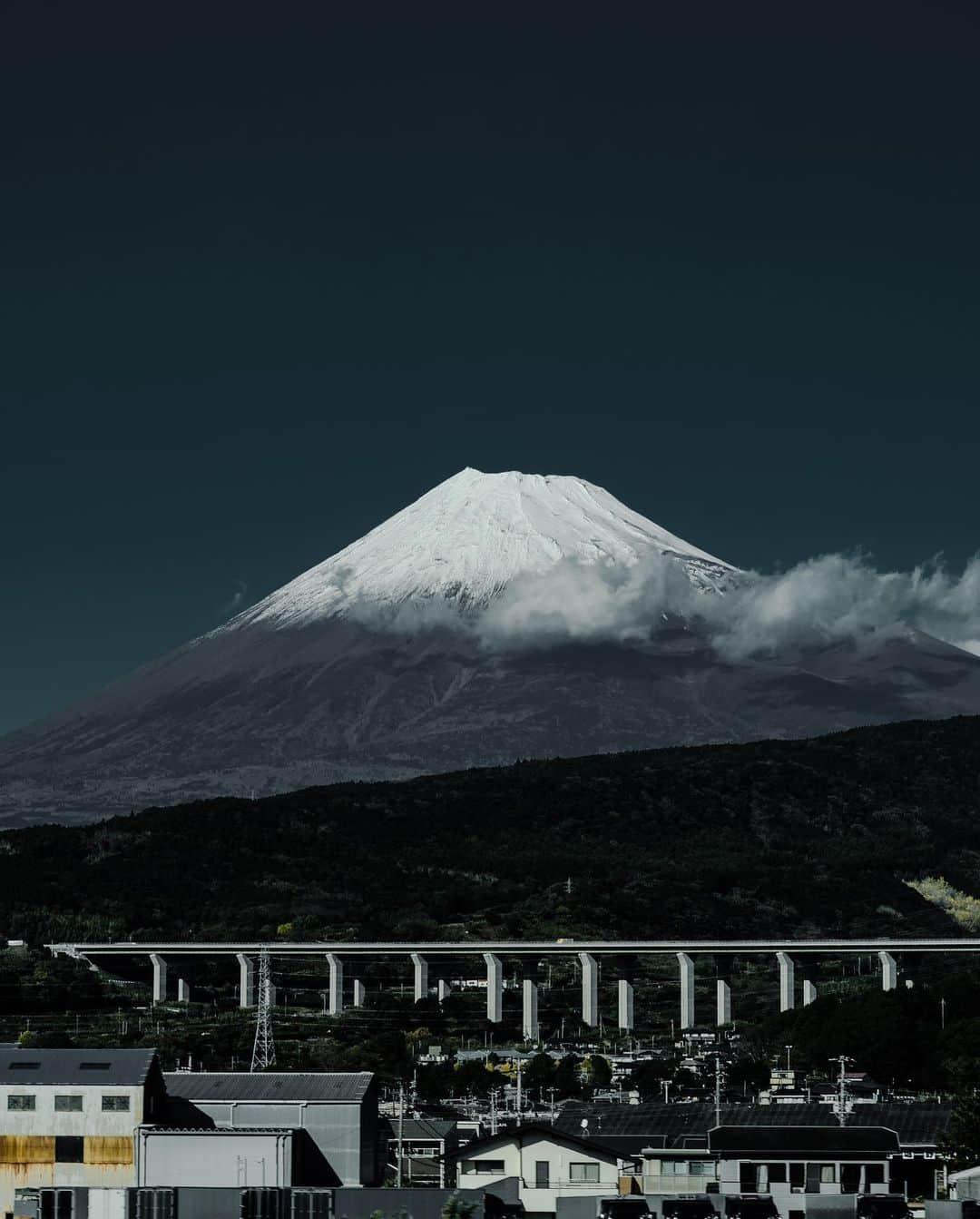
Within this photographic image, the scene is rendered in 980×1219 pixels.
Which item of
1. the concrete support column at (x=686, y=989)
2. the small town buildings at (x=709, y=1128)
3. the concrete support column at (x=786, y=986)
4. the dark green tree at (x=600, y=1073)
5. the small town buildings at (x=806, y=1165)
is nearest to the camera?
the small town buildings at (x=806, y=1165)

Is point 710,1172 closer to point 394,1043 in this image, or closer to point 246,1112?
point 246,1112

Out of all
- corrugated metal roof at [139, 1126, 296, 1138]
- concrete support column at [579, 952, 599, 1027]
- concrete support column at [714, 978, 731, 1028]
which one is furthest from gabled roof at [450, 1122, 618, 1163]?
concrete support column at [579, 952, 599, 1027]

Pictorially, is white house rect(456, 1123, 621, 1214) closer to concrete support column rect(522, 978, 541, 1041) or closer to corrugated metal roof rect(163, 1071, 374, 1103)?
corrugated metal roof rect(163, 1071, 374, 1103)

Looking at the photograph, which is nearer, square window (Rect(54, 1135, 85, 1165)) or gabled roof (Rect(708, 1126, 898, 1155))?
square window (Rect(54, 1135, 85, 1165))

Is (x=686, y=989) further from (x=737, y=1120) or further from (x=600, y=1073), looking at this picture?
(x=737, y=1120)

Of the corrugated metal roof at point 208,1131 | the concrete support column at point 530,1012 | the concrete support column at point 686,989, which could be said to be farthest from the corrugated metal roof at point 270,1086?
the concrete support column at point 686,989

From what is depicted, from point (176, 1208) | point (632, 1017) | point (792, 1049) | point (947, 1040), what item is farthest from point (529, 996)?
point (176, 1208)

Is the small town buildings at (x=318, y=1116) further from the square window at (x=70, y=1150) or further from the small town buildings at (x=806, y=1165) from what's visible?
the small town buildings at (x=806, y=1165)
